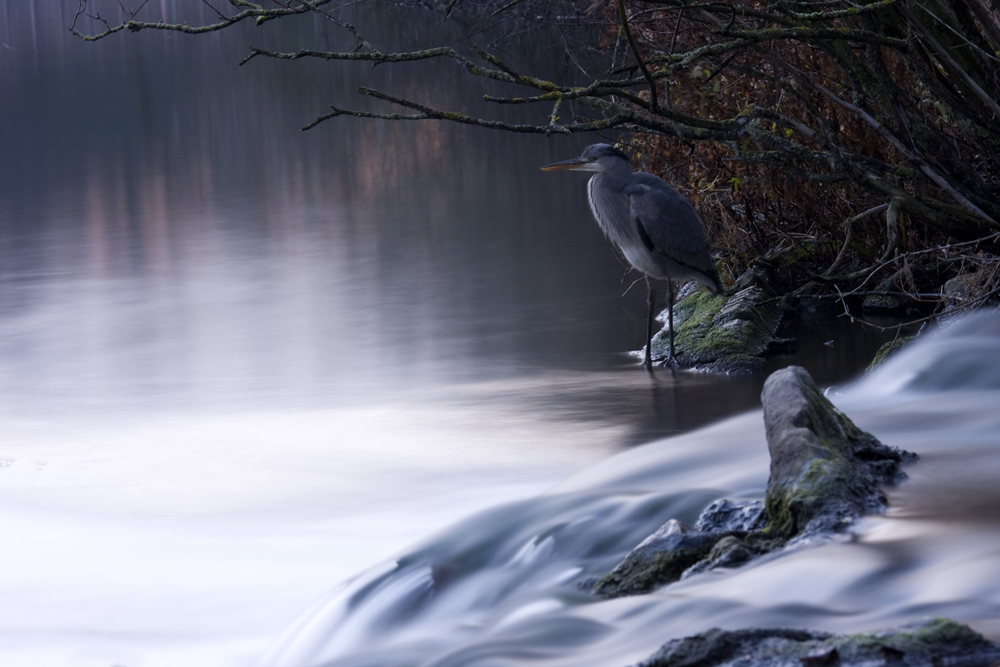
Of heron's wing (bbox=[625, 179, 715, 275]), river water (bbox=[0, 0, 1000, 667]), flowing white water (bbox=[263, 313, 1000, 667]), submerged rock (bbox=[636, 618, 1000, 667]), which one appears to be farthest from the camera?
heron's wing (bbox=[625, 179, 715, 275])

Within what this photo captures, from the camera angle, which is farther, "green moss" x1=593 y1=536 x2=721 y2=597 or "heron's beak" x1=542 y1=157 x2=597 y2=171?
"heron's beak" x1=542 y1=157 x2=597 y2=171

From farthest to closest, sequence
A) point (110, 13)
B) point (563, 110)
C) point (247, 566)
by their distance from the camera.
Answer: point (110, 13), point (563, 110), point (247, 566)

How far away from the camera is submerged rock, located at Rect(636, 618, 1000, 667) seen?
2258 millimetres

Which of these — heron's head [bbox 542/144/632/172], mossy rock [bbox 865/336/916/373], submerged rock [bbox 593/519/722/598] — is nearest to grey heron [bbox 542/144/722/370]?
heron's head [bbox 542/144/632/172]

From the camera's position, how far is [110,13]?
4003cm

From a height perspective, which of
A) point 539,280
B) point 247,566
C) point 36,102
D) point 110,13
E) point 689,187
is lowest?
point 247,566

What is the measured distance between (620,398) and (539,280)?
2805 millimetres

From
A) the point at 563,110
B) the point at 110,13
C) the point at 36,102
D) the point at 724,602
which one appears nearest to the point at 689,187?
the point at 724,602

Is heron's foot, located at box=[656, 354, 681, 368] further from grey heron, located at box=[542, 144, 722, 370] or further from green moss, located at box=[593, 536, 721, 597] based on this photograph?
green moss, located at box=[593, 536, 721, 597]

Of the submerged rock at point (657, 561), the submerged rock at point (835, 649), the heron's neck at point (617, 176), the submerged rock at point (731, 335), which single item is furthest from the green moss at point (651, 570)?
the heron's neck at point (617, 176)

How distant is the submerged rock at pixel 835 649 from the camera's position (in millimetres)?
2258

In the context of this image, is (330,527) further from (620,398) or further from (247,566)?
(620,398)

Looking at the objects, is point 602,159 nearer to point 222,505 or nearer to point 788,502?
point 222,505

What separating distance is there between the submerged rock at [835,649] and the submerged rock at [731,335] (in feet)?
10.6
